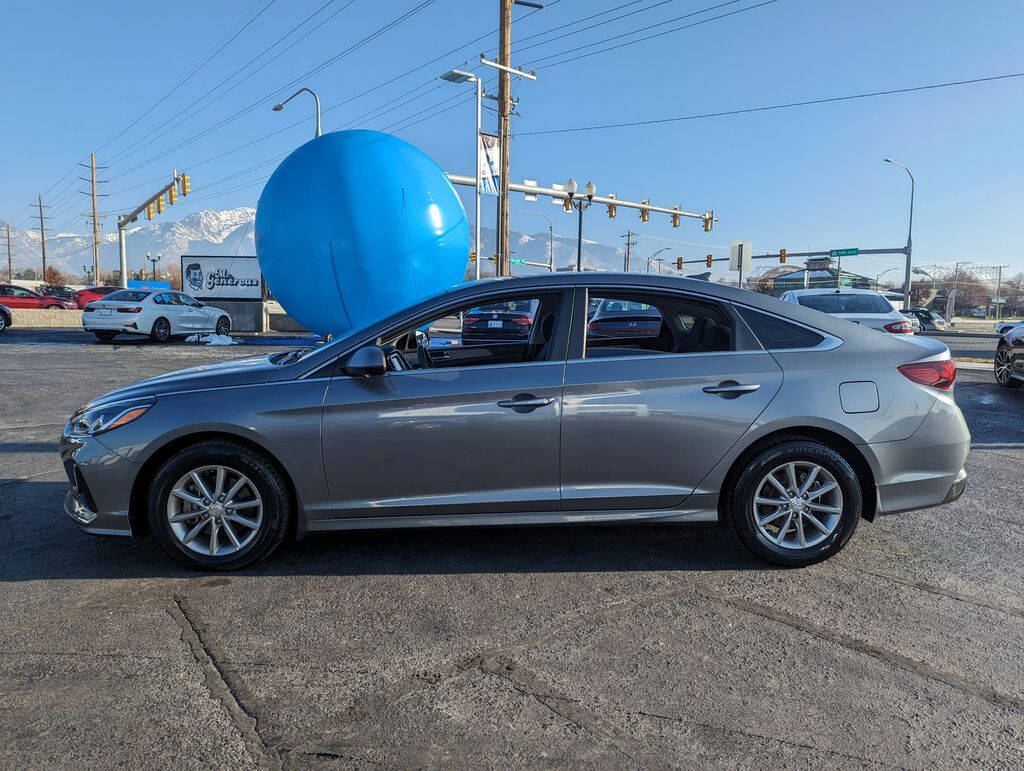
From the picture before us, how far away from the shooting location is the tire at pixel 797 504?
3.96 metres

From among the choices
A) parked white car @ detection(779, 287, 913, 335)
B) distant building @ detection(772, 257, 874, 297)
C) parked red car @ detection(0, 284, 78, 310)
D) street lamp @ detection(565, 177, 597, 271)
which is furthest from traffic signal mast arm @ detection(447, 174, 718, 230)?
distant building @ detection(772, 257, 874, 297)

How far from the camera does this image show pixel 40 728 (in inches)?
98.9

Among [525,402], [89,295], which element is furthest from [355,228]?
[89,295]

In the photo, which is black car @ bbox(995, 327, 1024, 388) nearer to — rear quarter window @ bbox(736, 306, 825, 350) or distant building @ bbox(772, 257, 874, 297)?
rear quarter window @ bbox(736, 306, 825, 350)

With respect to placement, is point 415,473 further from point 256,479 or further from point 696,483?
point 696,483

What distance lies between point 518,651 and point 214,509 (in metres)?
1.88

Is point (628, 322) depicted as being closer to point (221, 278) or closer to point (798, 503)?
point (798, 503)

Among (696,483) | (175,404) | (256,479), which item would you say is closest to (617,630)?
(696,483)

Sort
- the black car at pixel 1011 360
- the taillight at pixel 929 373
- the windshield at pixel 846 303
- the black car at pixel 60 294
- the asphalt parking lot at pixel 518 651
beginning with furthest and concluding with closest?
1. the black car at pixel 60 294
2. the windshield at pixel 846 303
3. the black car at pixel 1011 360
4. the taillight at pixel 929 373
5. the asphalt parking lot at pixel 518 651

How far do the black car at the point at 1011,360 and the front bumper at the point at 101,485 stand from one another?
40.5ft

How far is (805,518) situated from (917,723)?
1.53 m

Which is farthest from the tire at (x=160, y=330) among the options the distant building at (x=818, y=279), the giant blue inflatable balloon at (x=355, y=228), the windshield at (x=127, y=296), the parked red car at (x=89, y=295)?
the distant building at (x=818, y=279)

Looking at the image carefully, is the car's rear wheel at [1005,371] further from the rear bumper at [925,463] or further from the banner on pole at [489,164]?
the banner on pole at [489,164]

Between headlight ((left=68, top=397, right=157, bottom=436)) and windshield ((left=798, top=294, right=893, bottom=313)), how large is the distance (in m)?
10.8
